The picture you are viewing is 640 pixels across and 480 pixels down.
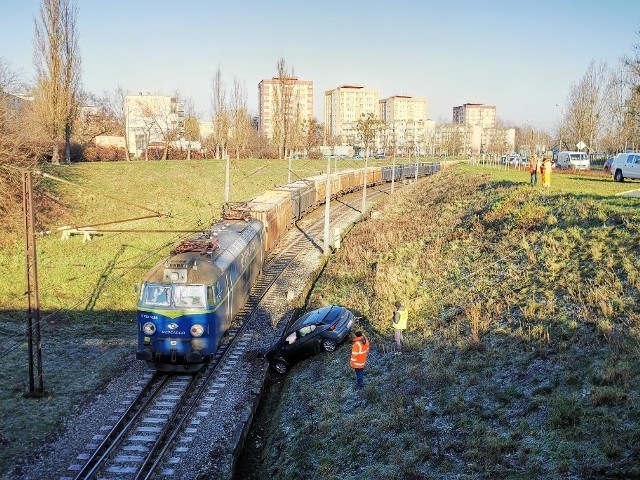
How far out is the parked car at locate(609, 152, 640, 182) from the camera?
31.8 metres

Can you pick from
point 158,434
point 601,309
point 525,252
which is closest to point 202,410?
point 158,434

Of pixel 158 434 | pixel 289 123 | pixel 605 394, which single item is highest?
pixel 289 123

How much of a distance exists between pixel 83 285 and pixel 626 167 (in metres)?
30.7

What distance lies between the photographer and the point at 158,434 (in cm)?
1331

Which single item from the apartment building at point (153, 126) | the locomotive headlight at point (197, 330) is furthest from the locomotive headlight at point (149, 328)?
the apartment building at point (153, 126)

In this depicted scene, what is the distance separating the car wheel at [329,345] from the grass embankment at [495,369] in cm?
30

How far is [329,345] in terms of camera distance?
17.2 metres

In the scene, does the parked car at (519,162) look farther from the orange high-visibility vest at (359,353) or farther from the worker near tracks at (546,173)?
the orange high-visibility vest at (359,353)

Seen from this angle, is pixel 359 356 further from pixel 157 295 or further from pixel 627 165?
pixel 627 165

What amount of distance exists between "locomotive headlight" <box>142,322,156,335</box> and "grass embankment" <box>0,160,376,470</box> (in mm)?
2267

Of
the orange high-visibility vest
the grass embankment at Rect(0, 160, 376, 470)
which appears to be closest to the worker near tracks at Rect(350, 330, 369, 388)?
the orange high-visibility vest

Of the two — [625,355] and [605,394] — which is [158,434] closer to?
→ [605,394]

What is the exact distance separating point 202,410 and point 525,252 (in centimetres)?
1233

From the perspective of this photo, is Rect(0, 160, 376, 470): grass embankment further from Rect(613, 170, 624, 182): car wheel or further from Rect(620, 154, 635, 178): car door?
Rect(613, 170, 624, 182): car wheel
